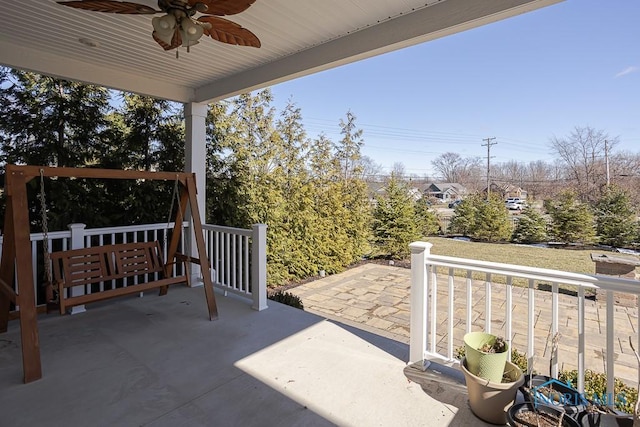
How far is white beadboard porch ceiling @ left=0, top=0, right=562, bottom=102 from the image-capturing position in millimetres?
2316

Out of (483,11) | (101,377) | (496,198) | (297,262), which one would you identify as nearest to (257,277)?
(101,377)

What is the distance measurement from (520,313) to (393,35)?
4.30 meters

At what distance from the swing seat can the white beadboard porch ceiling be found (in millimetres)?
1811

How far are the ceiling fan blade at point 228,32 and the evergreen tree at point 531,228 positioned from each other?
1159cm

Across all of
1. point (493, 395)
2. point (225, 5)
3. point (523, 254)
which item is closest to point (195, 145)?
point (225, 5)

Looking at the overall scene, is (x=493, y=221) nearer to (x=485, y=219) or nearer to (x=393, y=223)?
(x=485, y=219)

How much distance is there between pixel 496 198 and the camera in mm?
11547

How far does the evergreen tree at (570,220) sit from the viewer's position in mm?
10359

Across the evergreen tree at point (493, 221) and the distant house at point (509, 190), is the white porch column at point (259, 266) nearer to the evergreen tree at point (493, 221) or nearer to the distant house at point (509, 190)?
the evergreen tree at point (493, 221)

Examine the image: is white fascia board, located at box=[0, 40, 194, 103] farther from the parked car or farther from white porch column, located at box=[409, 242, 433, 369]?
the parked car

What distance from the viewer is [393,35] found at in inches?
99.4

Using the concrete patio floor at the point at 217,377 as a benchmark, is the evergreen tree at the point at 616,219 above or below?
above

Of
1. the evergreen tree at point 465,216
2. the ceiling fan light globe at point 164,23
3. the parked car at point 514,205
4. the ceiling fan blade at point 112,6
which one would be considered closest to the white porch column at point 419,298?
the ceiling fan light globe at point 164,23

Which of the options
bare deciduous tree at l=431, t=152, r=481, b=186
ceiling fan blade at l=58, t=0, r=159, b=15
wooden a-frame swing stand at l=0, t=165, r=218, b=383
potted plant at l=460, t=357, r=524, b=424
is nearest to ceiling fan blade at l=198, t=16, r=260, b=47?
ceiling fan blade at l=58, t=0, r=159, b=15
